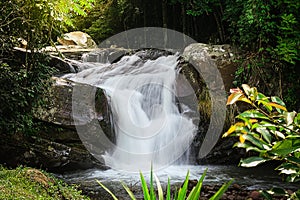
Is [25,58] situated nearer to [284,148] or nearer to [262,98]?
[262,98]

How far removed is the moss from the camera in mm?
2982

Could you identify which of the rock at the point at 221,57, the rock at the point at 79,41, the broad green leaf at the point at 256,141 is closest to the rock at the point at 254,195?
the rock at the point at 221,57

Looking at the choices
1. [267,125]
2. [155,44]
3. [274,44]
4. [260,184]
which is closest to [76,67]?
[155,44]

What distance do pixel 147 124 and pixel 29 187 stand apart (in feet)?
10.8

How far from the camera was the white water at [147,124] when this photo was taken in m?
6.04

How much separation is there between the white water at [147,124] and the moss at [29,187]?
2.12 metres

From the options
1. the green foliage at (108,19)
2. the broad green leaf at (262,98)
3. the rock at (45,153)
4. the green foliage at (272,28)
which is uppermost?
the green foliage at (108,19)

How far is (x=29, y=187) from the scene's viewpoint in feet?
10.8

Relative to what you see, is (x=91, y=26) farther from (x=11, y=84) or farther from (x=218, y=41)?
(x=11, y=84)

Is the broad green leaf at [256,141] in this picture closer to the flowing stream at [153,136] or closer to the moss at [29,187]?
the moss at [29,187]

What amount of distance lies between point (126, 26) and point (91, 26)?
1.86 meters

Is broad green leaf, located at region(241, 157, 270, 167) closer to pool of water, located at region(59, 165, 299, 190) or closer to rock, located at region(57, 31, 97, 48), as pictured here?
pool of water, located at region(59, 165, 299, 190)

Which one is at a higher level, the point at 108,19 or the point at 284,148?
the point at 108,19

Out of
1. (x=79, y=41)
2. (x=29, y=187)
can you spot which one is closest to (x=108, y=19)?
(x=79, y=41)
